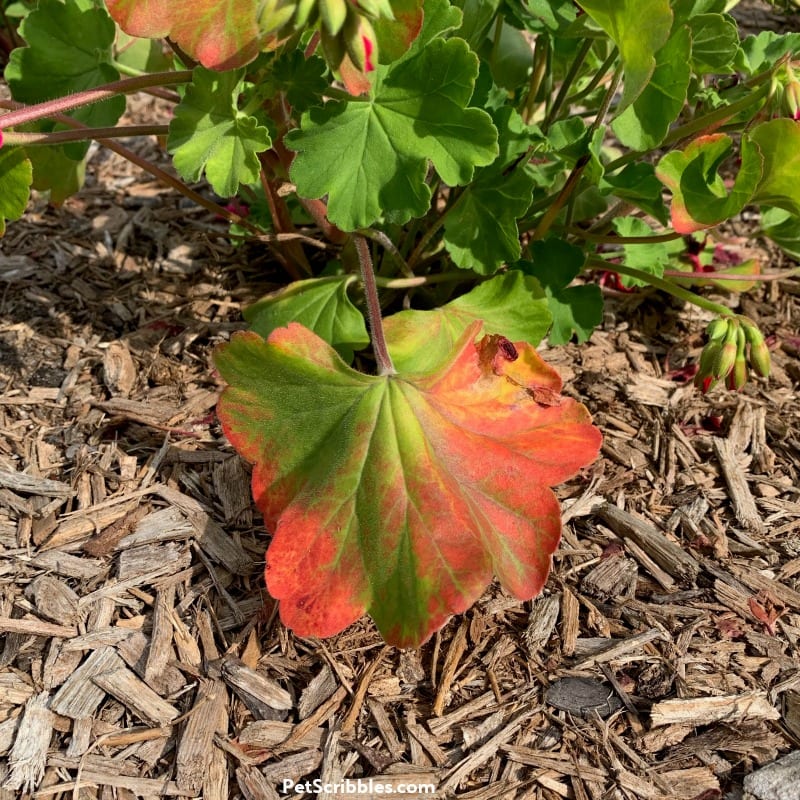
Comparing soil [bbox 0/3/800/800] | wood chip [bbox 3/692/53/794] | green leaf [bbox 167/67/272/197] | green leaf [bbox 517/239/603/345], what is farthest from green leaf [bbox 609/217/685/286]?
wood chip [bbox 3/692/53/794]

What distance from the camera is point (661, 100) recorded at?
1.46 metres

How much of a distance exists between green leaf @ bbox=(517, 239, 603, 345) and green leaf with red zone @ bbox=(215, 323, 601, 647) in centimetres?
33

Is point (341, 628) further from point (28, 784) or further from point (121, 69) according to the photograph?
point (121, 69)

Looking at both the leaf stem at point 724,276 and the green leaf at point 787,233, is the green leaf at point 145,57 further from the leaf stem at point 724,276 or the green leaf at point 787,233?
the green leaf at point 787,233

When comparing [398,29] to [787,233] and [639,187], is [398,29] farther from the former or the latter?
[787,233]

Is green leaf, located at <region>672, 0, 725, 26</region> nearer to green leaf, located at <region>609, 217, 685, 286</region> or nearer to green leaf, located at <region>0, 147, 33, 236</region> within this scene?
green leaf, located at <region>609, 217, 685, 286</region>

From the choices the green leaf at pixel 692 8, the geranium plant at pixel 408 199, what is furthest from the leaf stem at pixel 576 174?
the green leaf at pixel 692 8

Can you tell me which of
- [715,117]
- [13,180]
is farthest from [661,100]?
[13,180]

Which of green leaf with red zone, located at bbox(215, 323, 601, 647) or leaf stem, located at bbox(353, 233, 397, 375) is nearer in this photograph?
green leaf with red zone, located at bbox(215, 323, 601, 647)

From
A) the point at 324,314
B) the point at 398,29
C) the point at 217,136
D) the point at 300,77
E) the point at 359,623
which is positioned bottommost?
the point at 359,623

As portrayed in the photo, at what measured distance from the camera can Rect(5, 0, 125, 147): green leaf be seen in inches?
61.5

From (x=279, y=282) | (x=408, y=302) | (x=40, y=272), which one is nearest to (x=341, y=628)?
(x=408, y=302)

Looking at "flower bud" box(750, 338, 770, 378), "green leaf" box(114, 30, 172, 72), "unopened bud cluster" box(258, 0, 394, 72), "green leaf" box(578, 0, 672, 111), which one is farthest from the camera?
"green leaf" box(114, 30, 172, 72)

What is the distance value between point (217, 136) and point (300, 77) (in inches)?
6.5
